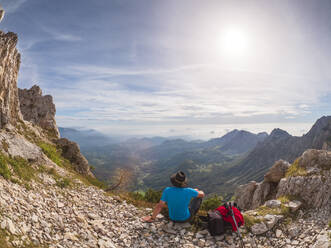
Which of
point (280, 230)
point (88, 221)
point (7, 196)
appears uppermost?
point (7, 196)

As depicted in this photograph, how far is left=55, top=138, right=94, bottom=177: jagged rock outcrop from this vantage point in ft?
74.7

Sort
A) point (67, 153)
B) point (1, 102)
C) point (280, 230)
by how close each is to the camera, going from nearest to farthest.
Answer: point (280, 230) → point (1, 102) → point (67, 153)

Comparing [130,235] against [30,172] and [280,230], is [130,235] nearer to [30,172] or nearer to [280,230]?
[30,172]

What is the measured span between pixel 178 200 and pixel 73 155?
18.7 m

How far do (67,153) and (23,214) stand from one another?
17.8 metres

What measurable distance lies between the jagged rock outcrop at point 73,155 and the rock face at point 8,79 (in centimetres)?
685

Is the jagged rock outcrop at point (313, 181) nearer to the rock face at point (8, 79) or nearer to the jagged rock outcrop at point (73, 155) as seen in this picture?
the jagged rock outcrop at point (73, 155)

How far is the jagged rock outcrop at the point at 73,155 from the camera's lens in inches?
896

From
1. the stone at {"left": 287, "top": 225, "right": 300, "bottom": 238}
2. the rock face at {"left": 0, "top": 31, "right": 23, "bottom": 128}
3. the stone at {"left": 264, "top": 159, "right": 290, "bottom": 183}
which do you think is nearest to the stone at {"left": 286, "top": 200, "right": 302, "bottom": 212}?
the stone at {"left": 287, "top": 225, "right": 300, "bottom": 238}

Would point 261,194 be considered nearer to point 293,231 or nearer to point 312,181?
point 312,181

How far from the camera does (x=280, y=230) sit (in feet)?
37.8

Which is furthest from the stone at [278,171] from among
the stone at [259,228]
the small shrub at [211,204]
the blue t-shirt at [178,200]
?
the blue t-shirt at [178,200]

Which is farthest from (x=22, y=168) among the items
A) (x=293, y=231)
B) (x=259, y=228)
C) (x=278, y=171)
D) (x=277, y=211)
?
(x=278, y=171)

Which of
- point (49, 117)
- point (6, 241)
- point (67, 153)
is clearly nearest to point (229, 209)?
point (6, 241)
